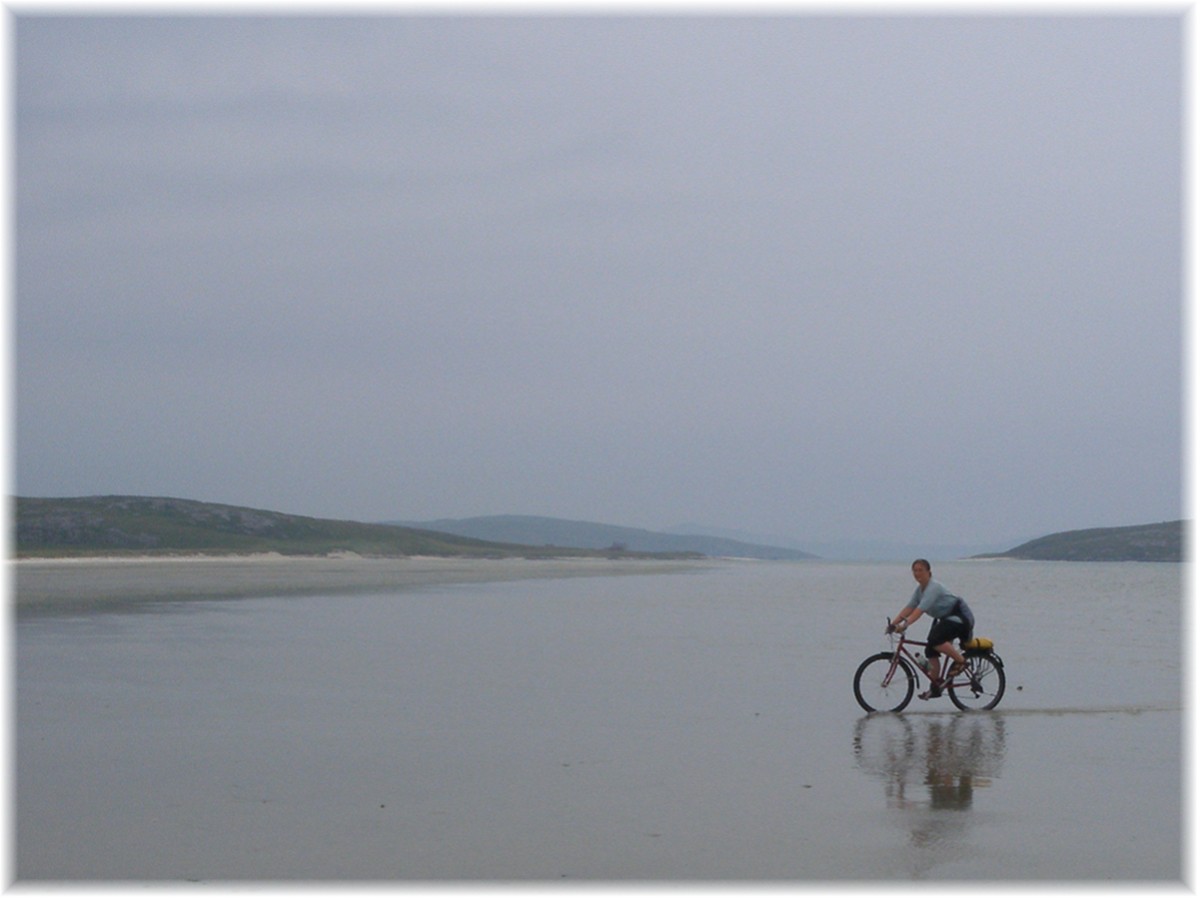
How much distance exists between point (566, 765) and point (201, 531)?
541 feet

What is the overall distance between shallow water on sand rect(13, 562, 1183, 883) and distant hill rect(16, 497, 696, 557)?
426 ft

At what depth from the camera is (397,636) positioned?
84.4ft

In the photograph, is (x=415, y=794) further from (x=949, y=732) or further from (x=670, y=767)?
(x=949, y=732)

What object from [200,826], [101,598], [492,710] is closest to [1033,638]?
[492,710]

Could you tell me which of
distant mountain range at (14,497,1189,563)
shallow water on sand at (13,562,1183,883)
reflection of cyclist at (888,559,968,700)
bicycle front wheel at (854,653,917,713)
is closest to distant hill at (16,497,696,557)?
distant mountain range at (14,497,1189,563)

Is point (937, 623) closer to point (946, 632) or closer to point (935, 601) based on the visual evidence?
point (946, 632)

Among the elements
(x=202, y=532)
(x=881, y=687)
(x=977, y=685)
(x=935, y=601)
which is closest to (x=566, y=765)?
(x=881, y=687)

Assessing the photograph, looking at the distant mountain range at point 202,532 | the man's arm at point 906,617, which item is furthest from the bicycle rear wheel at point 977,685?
the distant mountain range at point 202,532

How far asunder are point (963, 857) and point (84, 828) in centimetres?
644

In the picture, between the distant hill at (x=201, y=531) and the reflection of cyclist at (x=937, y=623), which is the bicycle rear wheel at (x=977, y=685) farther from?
the distant hill at (x=201, y=531)

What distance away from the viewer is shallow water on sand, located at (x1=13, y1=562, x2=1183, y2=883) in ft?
A: 27.8

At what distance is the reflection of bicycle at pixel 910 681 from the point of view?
1559cm

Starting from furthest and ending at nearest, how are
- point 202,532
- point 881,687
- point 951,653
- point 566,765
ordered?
point 202,532 < point 951,653 < point 881,687 < point 566,765

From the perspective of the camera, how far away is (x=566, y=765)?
11680 millimetres
